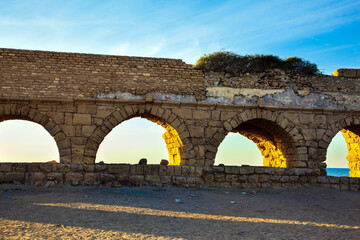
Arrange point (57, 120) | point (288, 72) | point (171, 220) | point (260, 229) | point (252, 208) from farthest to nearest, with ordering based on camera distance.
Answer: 1. point (288, 72)
2. point (57, 120)
3. point (252, 208)
4. point (171, 220)
5. point (260, 229)

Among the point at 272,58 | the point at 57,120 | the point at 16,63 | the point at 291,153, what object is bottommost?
the point at 291,153

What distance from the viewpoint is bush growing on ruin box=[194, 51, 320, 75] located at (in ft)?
35.1

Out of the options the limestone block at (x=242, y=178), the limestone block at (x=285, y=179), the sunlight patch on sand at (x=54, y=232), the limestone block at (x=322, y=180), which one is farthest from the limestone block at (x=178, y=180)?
the sunlight patch on sand at (x=54, y=232)

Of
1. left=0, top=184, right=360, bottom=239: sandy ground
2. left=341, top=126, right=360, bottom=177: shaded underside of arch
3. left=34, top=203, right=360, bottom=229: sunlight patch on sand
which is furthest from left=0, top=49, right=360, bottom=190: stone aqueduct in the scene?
left=34, top=203, right=360, bottom=229: sunlight patch on sand

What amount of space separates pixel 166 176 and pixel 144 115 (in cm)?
207

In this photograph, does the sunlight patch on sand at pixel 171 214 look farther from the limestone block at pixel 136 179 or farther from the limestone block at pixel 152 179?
the limestone block at pixel 152 179

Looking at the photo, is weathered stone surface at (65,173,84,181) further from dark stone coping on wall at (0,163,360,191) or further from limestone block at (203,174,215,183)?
limestone block at (203,174,215,183)

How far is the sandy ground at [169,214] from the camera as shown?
438 centimetres

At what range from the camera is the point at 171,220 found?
513 cm

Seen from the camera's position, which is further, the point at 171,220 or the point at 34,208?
the point at 34,208

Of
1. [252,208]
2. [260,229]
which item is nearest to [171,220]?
[260,229]

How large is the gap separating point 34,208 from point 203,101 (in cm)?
570

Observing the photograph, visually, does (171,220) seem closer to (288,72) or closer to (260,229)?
(260,229)

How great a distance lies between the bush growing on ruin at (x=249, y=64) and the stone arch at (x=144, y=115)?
1926mm
